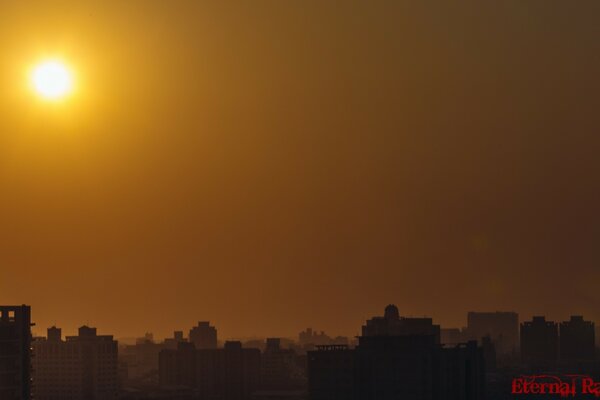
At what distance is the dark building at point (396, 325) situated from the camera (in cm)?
14925

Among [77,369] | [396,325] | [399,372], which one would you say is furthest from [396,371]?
[77,369]

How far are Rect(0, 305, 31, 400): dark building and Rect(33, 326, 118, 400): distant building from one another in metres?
106

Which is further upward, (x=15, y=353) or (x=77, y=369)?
(x=15, y=353)

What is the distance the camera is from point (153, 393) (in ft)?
601

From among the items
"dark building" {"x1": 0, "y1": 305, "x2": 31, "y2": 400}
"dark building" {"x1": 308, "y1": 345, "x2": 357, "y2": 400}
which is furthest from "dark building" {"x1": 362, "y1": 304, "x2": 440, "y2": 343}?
"dark building" {"x1": 0, "y1": 305, "x2": 31, "y2": 400}

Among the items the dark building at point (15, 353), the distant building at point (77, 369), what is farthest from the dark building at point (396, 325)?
the dark building at point (15, 353)

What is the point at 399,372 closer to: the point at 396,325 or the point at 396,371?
the point at 396,371

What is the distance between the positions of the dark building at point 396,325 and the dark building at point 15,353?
78805 millimetres

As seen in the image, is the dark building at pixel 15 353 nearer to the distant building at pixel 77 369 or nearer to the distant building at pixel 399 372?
the distant building at pixel 399 372

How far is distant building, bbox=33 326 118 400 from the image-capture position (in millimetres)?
175125

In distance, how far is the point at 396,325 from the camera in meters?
158

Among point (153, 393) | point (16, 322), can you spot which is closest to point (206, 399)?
point (153, 393)

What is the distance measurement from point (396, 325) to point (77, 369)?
42812 mm

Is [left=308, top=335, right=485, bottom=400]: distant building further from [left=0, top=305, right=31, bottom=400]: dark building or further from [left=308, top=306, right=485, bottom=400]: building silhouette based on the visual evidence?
[left=0, top=305, right=31, bottom=400]: dark building
